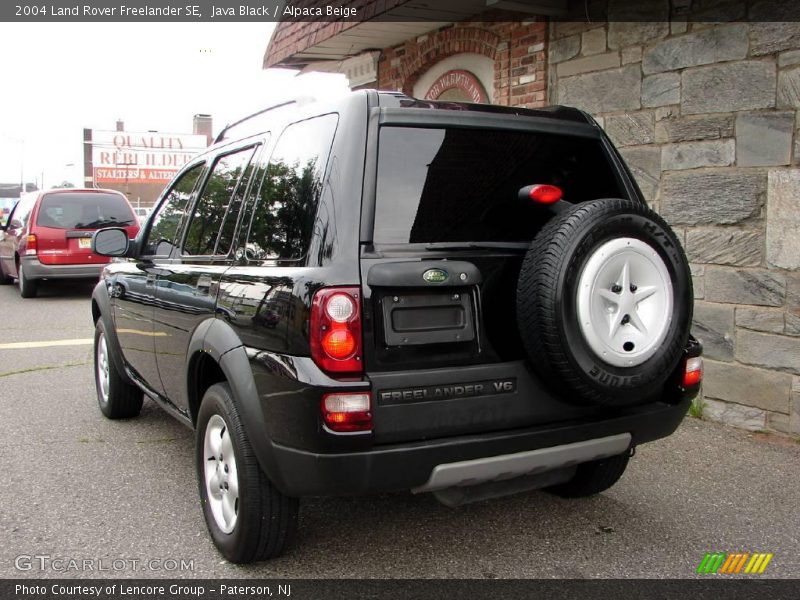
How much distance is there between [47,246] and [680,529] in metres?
11.4

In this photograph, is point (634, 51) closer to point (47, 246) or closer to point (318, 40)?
point (318, 40)

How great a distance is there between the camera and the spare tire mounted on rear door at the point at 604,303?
268 centimetres

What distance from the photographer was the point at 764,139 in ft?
16.3

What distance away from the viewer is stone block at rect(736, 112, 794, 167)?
16.0ft

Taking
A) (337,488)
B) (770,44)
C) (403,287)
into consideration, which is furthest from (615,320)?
(770,44)

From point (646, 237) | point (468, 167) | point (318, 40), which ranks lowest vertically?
point (646, 237)

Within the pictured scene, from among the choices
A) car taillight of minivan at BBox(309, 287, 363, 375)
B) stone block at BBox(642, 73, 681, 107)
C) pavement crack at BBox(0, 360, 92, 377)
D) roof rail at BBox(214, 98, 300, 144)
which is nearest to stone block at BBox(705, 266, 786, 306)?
stone block at BBox(642, 73, 681, 107)

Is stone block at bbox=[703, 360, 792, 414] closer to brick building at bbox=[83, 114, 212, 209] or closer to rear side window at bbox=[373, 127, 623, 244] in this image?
rear side window at bbox=[373, 127, 623, 244]

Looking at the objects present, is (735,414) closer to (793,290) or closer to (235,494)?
(793,290)

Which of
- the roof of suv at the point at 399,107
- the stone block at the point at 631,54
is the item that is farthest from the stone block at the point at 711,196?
the roof of suv at the point at 399,107

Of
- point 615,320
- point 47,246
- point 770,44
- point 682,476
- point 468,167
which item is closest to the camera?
point 615,320

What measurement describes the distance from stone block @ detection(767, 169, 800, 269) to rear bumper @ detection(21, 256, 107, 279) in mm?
10229

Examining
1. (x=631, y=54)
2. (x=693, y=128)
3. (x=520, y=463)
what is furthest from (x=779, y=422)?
(x=520, y=463)

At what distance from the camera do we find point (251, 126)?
3623 millimetres
